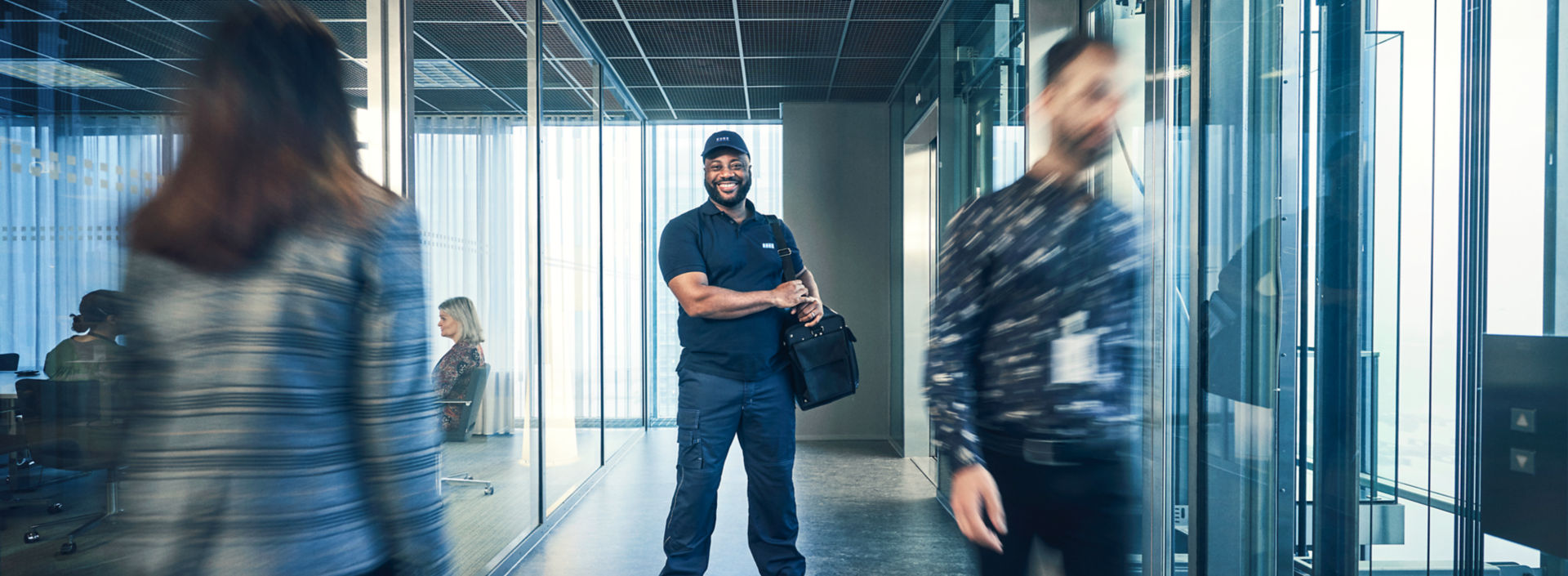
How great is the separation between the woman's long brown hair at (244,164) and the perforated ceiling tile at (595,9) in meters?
3.81

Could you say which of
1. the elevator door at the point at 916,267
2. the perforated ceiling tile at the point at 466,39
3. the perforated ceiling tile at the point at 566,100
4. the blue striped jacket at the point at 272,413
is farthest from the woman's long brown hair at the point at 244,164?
the elevator door at the point at 916,267

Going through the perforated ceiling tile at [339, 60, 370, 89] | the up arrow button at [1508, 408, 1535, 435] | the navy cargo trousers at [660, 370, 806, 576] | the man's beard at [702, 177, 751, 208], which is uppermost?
the perforated ceiling tile at [339, 60, 370, 89]

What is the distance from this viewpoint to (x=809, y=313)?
2760 millimetres

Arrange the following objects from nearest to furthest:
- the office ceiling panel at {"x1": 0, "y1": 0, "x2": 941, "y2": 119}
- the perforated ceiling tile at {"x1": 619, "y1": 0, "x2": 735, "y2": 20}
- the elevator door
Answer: the office ceiling panel at {"x1": 0, "y1": 0, "x2": 941, "y2": 119} < the perforated ceiling tile at {"x1": 619, "y1": 0, "x2": 735, "y2": 20} < the elevator door

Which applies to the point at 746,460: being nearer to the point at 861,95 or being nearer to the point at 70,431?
the point at 70,431

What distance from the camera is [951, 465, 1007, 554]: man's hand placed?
1443 millimetres

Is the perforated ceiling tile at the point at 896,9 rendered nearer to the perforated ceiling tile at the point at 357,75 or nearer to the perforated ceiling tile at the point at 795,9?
the perforated ceiling tile at the point at 795,9

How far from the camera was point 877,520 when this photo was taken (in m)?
4.04

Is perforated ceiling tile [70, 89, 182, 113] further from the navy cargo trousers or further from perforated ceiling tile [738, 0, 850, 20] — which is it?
perforated ceiling tile [738, 0, 850, 20]

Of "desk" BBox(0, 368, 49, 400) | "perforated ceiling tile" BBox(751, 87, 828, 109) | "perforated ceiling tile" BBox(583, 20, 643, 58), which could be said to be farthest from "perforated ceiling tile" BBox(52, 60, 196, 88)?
"perforated ceiling tile" BBox(751, 87, 828, 109)

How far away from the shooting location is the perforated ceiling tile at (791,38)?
15.9ft

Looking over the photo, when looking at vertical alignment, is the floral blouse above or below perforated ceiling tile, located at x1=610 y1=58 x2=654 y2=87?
below

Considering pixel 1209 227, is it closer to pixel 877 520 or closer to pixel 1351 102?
pixel 1351 102

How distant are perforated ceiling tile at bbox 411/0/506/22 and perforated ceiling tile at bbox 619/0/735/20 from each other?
3.11 feet
